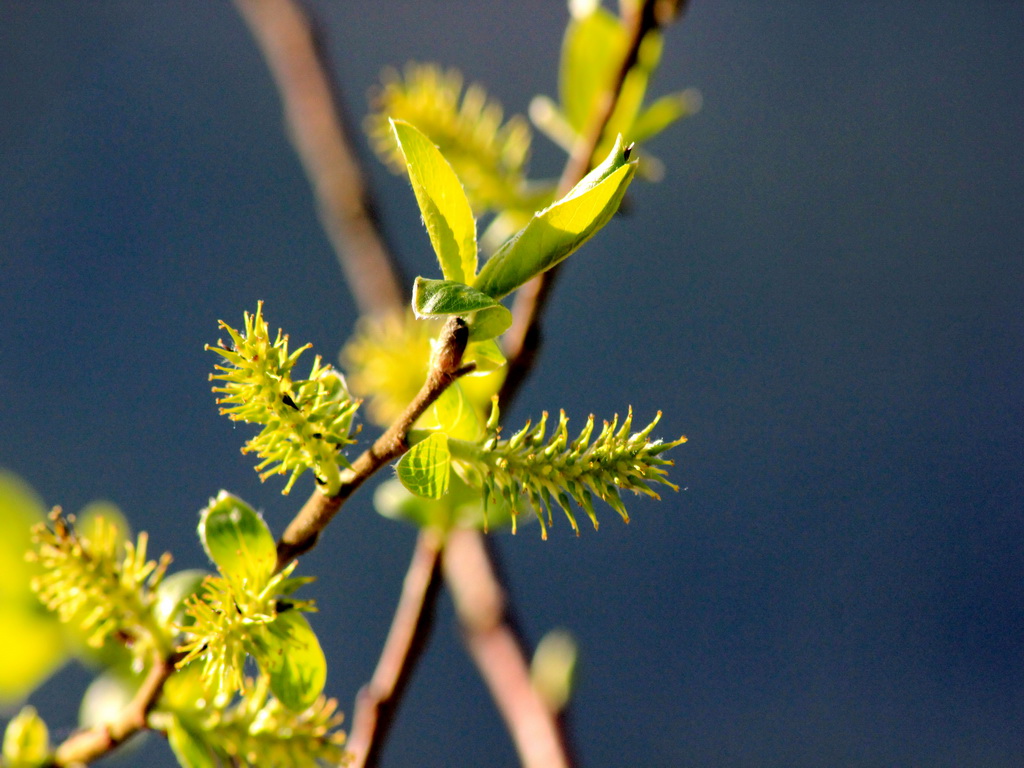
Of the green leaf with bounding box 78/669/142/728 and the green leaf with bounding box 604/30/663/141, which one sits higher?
the green leaf with bounding box 604/30/663/141

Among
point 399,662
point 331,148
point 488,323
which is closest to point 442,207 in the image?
point 488,323

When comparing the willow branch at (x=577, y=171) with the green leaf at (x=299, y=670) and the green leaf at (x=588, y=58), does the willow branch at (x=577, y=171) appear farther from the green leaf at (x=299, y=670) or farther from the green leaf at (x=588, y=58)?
the green leaf at (x=299, y=670)

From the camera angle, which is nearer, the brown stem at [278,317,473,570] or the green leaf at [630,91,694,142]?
the brown stem at [278,317,473,570]

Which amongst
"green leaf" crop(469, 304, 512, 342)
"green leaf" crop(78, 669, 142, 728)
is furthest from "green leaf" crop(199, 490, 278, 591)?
"green leaf" crop(78, 669, 142, 728)

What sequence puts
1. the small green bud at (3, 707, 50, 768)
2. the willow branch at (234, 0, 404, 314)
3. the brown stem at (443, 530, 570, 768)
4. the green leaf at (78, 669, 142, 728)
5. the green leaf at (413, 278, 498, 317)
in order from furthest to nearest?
1. the willow branch at (234, 0, 404, 314)
2. the brown stem at (443, 530, 570, 768)
3. the green leaf at (78, 669, 142, 728)
4. the small green bud at (3, 707, 50, 768)
5. the green leaf at (413, 278, 498, 317)

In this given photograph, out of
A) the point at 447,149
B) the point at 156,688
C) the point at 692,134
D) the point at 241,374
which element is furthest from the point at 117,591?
the point at 692,134

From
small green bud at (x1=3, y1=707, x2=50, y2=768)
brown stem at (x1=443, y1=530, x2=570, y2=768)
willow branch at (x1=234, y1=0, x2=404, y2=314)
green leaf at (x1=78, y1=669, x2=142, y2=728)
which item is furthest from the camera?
willow branch at (x1=234, y1=0, x2=404, y2=314)

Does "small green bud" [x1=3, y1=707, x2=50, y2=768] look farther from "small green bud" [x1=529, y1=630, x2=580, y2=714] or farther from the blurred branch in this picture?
"small green bud" [x1=529, y1=630, x2=580, y2=714]

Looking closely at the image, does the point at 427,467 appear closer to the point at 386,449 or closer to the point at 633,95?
the point at 386,449
